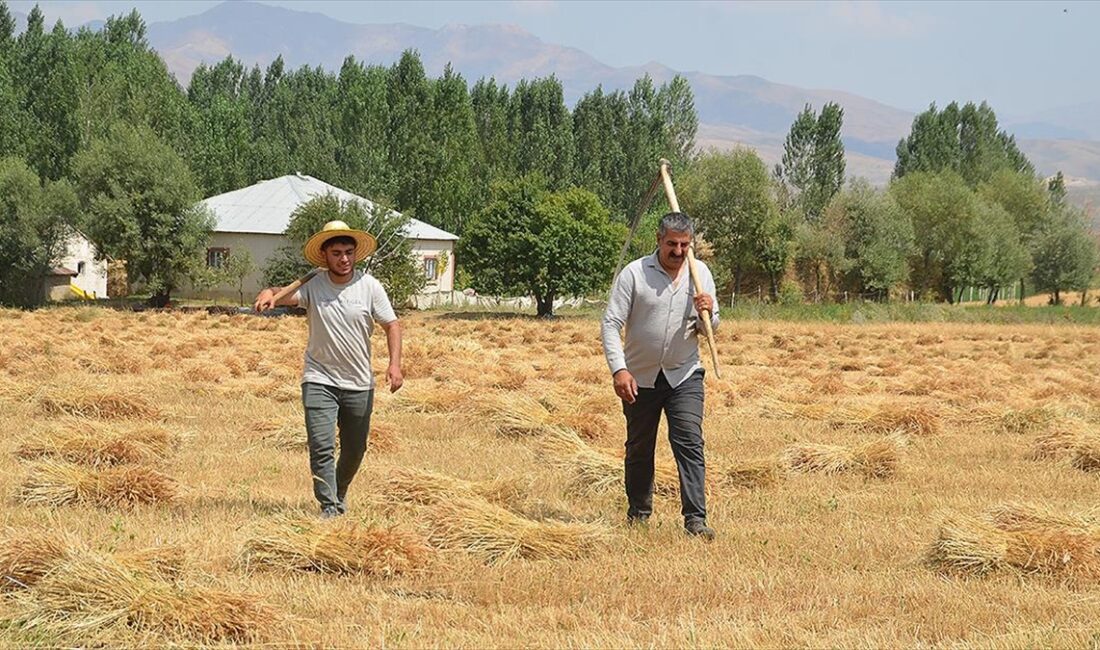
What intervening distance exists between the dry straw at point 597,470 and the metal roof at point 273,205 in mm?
40145

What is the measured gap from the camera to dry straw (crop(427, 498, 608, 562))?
6969 millimetres

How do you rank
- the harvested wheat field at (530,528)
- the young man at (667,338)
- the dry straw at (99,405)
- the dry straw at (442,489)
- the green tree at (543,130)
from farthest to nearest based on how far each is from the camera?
1. the green tree at (543,130)
2. the dry straw at (99,405)
3. the dry straw at (442,489)
4. the young man at (667,338)
5. the harvested wheat field at (530,528)

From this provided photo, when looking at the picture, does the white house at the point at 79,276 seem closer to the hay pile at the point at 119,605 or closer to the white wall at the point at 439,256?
the white wall at the point at 439,256

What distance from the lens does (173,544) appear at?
6.41 metres

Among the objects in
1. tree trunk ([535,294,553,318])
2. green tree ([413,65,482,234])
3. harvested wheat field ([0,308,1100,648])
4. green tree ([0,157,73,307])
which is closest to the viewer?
harvested wheat field ([0,308,1100,648])

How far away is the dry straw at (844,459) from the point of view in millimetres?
10555

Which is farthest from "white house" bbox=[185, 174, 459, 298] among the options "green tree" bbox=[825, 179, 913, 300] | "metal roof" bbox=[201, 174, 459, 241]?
"green tree" bbox=[825, 179, 913, 300]

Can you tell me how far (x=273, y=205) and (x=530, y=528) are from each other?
48394mm

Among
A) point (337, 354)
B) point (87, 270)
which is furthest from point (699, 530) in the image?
point (87, 270)

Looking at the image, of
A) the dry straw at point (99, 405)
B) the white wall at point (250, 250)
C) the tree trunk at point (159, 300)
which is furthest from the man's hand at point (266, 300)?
the white wall at point (250, 250)

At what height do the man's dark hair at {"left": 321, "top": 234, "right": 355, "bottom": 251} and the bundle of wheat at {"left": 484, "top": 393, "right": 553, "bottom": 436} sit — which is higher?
the man's dark hair at {"left": 321, "top": 234, "right": 355, "bottom": 251}

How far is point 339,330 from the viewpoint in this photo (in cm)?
802

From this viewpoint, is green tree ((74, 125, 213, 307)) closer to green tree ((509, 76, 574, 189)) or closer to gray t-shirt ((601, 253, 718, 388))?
green tree ((509, 76, 574, 189))

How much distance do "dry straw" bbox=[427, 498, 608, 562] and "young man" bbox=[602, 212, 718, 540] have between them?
3.01 ft
